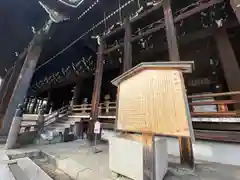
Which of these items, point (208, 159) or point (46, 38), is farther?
point (46, 38)

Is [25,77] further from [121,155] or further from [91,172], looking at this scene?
[121,155]

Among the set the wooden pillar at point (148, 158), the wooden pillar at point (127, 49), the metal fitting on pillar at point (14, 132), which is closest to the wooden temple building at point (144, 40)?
the wooden pillar at point (127, 49)

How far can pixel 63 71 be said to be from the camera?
53.6ft

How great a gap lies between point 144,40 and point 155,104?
7.23 metres

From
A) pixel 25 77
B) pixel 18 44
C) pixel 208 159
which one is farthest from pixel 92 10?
pixel 208 159

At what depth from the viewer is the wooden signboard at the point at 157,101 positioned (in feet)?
6.82

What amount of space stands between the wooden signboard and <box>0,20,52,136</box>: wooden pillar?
7.92 metres

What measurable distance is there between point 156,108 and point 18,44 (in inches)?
528

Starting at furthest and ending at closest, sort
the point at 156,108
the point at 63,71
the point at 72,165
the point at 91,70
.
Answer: the point at 63,71
the point at 91,70
the point at 72,165
the point at 156,108

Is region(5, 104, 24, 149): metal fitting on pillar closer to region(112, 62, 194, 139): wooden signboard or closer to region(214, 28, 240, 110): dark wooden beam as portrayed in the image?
region(112, 62, 194, 139): wooden signboard

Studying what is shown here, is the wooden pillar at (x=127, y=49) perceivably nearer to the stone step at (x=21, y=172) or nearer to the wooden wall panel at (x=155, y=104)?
the wooden wall panel at (x=155, y=104)

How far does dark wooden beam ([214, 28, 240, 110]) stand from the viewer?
5711 mm

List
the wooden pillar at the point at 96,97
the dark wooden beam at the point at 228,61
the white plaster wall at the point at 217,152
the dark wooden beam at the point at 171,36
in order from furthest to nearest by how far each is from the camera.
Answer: the wooden pillar at the point at 96,97, the dark wooden beam at the point at 228,61, the dark wooden beam at the point at 171,36, the white plaster wall at the point at 217,152

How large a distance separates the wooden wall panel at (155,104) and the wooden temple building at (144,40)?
2089mm
